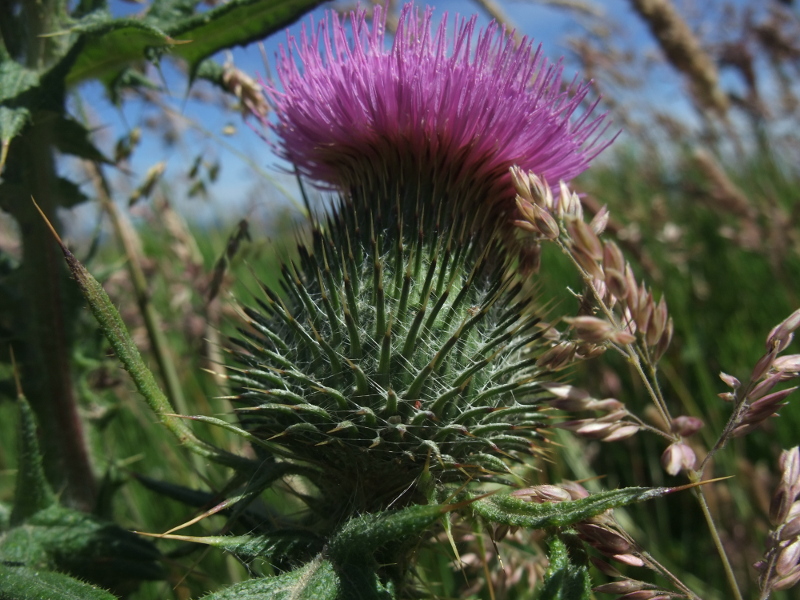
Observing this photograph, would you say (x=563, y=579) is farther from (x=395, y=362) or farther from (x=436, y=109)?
(x=436, y=109)

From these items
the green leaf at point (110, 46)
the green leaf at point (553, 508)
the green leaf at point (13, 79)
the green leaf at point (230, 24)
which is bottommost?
the green leaf at point (553, 508)

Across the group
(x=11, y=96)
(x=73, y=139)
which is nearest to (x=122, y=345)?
(x=11, y=96)

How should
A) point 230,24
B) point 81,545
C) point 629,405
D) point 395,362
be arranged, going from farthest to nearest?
point 629,405 < point 230,24 < point 81,545 < point 395,362

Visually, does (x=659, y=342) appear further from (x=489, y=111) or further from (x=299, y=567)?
(x=299, y=567)

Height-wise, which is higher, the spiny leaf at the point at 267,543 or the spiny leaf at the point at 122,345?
the spiny leaf at the point at 122,345

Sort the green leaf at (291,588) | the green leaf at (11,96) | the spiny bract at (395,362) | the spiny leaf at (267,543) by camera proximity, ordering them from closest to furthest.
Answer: the green leaf at (291,588)
the spiny leaf at (267,543)
the spiny bract at (395,362)
the green leaf at (11,96)

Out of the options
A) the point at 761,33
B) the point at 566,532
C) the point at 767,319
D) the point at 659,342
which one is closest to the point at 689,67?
the point at 761,33

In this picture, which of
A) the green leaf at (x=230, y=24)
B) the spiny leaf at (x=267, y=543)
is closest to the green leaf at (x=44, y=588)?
the spiny leaf at (x=267, y=543)

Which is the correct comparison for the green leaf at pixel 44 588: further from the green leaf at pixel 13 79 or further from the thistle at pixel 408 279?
the green leaf at pixel 13 79

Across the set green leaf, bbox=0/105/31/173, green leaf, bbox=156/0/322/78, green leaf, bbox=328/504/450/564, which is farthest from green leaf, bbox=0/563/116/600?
green leaf, bbox=156/0/322/78
